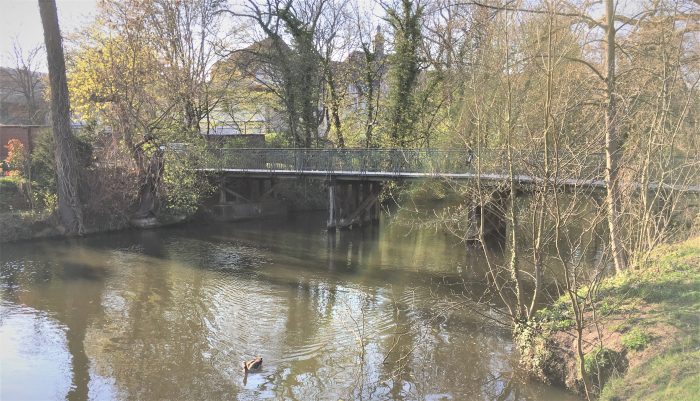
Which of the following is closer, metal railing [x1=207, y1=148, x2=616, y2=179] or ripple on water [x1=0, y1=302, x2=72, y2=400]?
ripple on water [x1=0, y1=302, x2=72, y2=400]

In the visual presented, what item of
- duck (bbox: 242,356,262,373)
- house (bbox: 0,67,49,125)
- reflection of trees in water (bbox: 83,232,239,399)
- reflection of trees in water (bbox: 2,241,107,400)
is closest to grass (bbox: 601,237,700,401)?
duck (bbox: 242,356,262,373)

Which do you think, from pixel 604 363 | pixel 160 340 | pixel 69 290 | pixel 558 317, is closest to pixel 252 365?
pixel 160 340

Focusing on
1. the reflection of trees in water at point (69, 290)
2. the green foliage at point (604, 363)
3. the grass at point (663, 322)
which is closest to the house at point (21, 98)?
the reflection of trees in water at point (69, 290)

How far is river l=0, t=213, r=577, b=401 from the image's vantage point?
21.0 feet

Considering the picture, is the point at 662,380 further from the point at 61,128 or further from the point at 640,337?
the point at 61,128

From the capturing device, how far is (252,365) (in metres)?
6.79

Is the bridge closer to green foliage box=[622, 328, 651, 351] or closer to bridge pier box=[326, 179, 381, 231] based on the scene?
bridge pier box=[326, 179, 381, 231]

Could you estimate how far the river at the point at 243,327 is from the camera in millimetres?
6414

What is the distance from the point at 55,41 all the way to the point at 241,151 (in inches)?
305

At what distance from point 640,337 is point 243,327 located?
5.98 metres

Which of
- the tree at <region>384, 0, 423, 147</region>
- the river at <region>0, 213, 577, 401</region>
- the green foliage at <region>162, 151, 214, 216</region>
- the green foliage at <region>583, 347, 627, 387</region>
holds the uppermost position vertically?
the tree at <region>384, 0, 423, 147</region>

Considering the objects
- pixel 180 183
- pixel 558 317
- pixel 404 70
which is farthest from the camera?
pixel 404 70

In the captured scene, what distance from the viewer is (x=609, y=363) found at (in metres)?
5.54

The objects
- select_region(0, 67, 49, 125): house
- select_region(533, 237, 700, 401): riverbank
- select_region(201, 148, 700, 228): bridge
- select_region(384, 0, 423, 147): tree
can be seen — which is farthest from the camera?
select_region(0, 67, 49, 125): house
